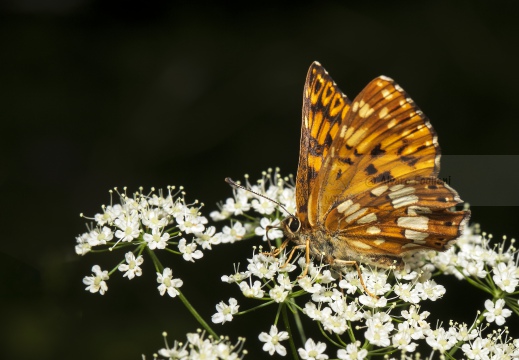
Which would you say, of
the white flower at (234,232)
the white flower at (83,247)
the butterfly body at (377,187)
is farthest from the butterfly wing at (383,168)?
the white flower at (83,247)

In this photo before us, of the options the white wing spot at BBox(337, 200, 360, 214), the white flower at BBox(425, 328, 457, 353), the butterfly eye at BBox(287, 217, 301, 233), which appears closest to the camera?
the white flower at BBox(425, 328, 457, 353)

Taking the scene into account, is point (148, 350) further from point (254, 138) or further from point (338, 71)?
point (338, 71)

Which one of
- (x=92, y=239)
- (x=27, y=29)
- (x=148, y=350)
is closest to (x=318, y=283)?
(x=92, y=239)

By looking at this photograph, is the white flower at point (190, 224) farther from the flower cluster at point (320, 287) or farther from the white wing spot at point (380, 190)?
the white wing spot at point (380, 190)

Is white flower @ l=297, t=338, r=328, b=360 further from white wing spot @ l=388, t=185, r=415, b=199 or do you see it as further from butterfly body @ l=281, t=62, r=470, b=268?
white wing spot @ l=388, t=185, r=415, b=199

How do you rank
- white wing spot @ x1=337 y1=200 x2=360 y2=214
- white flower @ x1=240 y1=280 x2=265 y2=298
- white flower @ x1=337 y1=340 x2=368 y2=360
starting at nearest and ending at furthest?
white flower @ x1=337 y1=340 x2=368 y2=360 < white flower @ x1=240 y1=280 x2=265 y2=298 < white wing spot @ x1=337 y1=200 x2=360 y2=214

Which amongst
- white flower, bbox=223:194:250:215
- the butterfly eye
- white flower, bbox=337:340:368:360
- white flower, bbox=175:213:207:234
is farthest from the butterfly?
white flower, bbox=223:194:250:215

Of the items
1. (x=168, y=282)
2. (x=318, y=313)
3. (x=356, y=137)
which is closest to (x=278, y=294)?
(x=318, y=313)
